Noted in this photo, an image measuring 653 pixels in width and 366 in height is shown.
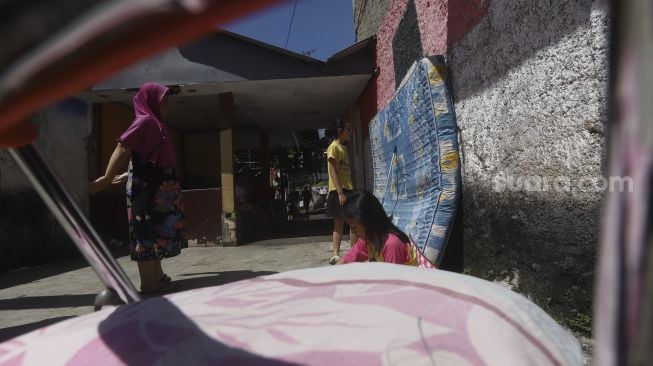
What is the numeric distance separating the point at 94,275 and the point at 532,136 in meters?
4.54

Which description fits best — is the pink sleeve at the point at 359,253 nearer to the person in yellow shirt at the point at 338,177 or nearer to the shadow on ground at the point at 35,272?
the person in yellow shirt at the point at 338,177

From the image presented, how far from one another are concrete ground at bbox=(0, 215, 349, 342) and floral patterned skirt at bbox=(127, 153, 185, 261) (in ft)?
1.69

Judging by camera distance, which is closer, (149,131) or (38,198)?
(149,131)

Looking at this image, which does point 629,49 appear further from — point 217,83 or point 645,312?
point 217,83

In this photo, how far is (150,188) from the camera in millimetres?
3043

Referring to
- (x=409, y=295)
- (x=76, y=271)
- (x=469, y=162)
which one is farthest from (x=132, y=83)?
(x=409, y=295)

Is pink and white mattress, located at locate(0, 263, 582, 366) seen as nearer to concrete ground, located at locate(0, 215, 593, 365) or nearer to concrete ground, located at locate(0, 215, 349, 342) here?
concrete ground, located at locate(0, 215, 593, 365)

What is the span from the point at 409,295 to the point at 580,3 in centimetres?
172

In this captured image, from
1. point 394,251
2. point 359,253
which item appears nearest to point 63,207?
point 394,251

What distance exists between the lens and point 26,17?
0.25 metres

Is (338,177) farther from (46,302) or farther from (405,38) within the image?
(46,302)

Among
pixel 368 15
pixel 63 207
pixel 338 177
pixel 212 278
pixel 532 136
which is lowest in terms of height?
pixel 212 278

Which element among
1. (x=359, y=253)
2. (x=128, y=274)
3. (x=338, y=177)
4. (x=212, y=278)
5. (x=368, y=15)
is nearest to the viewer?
(x=359, y=253)

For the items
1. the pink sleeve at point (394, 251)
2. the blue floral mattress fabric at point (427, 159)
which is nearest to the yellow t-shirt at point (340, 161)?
the blue floral mattress fabric at point (427, 159)
